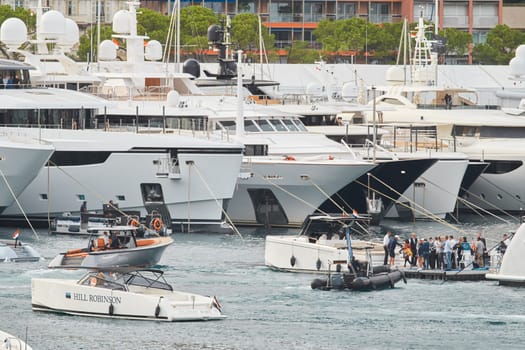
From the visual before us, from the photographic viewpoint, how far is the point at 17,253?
57781mm

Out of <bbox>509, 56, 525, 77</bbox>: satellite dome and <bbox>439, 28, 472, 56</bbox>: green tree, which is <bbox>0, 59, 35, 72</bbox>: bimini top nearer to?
<bbox>509, 56, 525, 77</bbox>: satellite dome

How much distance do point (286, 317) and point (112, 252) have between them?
6.75 meters

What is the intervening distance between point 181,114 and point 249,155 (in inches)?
142

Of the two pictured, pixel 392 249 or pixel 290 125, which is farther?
pixel 290 125

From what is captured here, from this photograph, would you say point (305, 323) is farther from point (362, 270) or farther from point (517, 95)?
point (517, 95)

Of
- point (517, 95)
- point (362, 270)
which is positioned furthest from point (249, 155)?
point (517, 95)

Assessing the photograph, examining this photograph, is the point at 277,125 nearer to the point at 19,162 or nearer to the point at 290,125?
the point at 290,125

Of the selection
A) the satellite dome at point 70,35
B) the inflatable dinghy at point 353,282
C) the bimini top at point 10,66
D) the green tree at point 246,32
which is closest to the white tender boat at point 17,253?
the inflatable dinghy at point 353,282

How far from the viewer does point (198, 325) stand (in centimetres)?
4678

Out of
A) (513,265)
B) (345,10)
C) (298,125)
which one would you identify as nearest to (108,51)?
(298,125)

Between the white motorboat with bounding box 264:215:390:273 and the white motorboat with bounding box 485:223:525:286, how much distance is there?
428 cm

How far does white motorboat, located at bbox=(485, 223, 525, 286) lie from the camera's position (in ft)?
169

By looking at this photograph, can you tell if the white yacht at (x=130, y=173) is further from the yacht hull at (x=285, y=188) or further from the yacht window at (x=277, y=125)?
the yacht window at (x=277, y=125)

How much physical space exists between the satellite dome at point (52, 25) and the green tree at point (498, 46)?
61.0m
